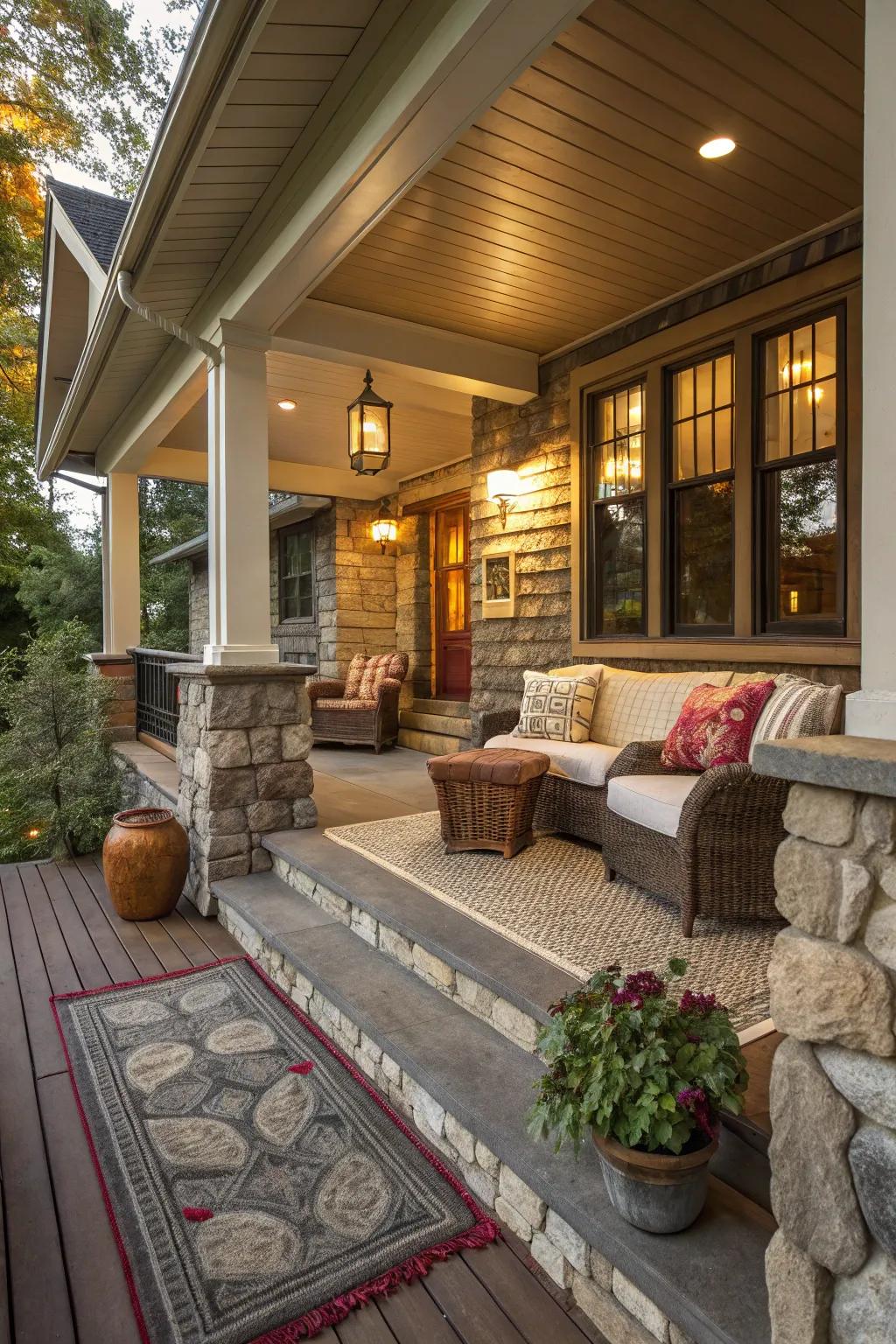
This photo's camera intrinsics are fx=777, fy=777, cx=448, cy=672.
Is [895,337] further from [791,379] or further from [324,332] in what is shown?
[324,332]

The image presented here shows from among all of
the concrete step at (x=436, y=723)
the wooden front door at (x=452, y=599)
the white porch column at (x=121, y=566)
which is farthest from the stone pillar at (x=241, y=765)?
the wooden front door at (x=452, y=599)

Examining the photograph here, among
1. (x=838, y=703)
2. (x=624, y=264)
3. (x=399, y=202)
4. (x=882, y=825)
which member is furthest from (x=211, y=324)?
Answer: (x=882, y=825)

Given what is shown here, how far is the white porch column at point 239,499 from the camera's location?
151 inches

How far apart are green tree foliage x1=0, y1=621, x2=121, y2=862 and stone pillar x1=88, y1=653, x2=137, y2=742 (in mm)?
861

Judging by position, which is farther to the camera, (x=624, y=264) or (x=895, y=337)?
(x=624, y=264)

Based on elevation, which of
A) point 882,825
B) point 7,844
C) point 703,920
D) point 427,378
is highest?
point 427,378

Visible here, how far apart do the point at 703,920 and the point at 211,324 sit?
3560 mm

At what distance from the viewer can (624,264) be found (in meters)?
3.71

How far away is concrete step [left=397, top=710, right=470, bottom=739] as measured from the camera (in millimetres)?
6879

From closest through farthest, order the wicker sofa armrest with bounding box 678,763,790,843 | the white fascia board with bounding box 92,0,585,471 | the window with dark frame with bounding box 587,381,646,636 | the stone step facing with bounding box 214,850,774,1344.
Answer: the stone step facing with bounding box 214,850,774,1344 < the white fascia board with bounding box 92,0,585,471 < the wicker sofa armrest with bounding box 678,763,790,843 < the window with dark frame with bounding box 587,381,646,636

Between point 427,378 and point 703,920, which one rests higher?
point 427,378

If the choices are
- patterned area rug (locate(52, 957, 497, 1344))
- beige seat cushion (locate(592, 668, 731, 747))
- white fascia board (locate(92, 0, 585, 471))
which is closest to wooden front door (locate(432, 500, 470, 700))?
beige seat cushion (locate(592, 668, 731, 747))

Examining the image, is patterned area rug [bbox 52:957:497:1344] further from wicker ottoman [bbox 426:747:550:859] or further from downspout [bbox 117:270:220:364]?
downspout [bbox 117:270:220:364]

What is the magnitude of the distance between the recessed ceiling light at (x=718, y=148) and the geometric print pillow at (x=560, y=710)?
7.55 feet
